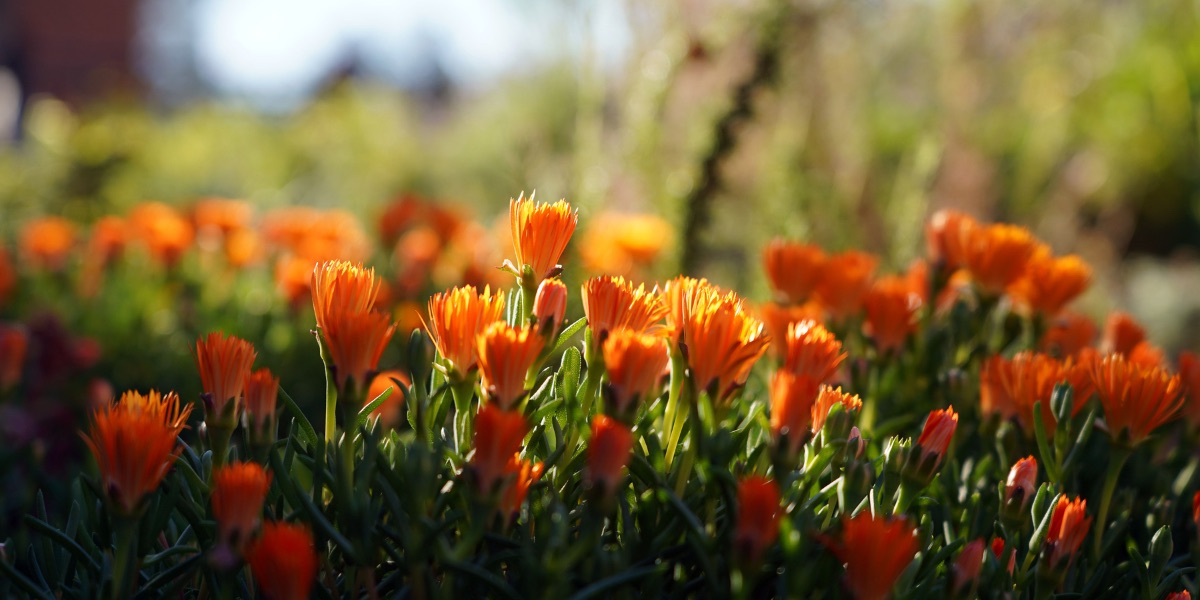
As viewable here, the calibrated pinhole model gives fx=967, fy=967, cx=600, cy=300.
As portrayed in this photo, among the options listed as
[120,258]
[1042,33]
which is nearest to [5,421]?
[120,258]

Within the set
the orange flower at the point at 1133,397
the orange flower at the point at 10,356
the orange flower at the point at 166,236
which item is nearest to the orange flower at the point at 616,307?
the orange flower at the point at 1133,397

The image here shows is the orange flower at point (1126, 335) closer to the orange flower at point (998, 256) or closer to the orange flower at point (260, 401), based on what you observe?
the orange flower at point (998, 256)

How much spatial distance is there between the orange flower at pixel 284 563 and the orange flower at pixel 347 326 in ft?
0.61

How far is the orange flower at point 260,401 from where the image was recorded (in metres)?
0.96

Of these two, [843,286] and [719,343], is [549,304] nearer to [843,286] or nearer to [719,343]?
[719,343]

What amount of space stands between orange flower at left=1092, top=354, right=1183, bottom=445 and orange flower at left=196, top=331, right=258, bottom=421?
97cm

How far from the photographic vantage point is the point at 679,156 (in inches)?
149

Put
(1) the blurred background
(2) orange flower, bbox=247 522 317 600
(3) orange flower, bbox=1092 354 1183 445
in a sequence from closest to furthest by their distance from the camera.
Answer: (2) orange flower, bbox=247 522 317 600 → (3) orange flower, bbox=1092 354 1183 445 → (1) the blurred background

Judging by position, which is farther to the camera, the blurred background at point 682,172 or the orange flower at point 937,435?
the blurred background at point 682,172

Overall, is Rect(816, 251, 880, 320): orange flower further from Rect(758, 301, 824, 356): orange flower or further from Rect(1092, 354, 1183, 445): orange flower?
Rect(1092, 354, 1183, 445): orange flower

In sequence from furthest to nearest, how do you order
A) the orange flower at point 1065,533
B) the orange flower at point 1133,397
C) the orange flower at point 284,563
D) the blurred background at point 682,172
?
the blurred background at point 682,172 → the orange flower at point 1133,397 → the orange flower at point 1065,533 → the orange flower at point 284,563

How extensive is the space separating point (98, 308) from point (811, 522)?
2.40 m

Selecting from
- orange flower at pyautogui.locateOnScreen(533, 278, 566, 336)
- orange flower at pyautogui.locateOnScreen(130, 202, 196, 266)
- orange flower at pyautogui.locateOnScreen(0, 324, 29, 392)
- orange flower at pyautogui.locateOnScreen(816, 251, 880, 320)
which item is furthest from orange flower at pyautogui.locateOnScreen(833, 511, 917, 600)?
orange flower at pyautogui.locateOnScreen(130, 202, 196, 266)

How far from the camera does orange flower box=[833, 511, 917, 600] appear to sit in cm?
80
